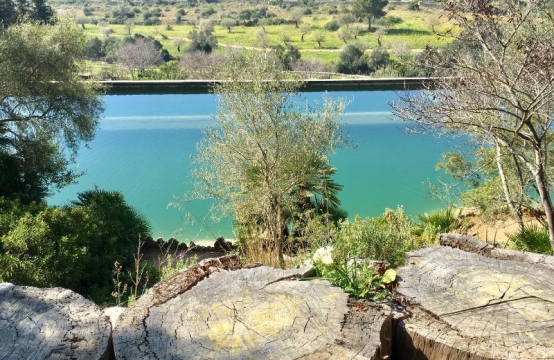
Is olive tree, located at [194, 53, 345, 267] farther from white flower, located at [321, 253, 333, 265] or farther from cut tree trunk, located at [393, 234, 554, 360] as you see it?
white flower, located at [321, 253, 333, 265]

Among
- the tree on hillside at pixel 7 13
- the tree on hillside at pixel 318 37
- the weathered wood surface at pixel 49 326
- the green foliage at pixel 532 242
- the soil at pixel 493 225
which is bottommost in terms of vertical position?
the soil at pixel 493 225

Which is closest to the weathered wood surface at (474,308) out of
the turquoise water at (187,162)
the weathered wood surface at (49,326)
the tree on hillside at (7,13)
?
the weathered wood surface at (49,326)

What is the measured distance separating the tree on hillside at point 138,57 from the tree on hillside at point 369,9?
A: 2426 cm

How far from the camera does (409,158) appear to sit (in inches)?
646

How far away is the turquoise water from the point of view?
12977mm

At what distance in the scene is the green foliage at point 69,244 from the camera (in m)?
6.77

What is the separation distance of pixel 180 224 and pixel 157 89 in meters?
14.4

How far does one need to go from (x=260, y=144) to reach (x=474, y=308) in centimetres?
759

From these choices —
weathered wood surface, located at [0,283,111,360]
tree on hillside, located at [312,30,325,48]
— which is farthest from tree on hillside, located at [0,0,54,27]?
tree on hillside, located at [312,30,325,48]

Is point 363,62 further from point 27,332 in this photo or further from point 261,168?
point 27,332

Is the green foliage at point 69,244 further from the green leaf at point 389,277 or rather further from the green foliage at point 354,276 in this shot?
the green leaf at point 389,277

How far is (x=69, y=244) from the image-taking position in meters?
7.58

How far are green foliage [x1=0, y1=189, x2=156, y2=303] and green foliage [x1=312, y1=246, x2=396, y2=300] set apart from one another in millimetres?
4313

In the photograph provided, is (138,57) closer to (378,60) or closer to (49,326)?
(378,60)
